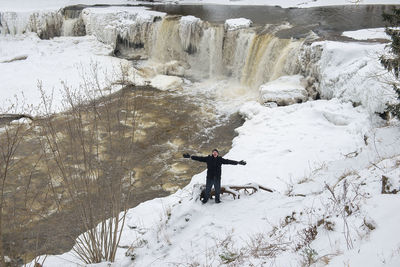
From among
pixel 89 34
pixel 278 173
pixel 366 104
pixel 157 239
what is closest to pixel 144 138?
pixel 278 173

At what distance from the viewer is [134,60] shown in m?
19.1

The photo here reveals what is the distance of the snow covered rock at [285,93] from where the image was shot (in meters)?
12.5

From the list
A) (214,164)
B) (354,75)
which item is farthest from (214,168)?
(354,75)

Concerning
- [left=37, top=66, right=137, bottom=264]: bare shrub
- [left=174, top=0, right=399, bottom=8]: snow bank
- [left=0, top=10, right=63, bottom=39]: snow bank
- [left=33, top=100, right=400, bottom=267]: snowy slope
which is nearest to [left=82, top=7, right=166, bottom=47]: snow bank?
[left=0, top=10, right=63, bottom=39]: snow bank

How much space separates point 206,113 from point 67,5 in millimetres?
15571

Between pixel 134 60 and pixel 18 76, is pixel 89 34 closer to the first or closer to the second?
pixel 134 60

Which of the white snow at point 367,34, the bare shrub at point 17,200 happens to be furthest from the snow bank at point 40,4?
the white snow at point 367,34

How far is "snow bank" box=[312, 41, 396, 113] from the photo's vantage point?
986 cm

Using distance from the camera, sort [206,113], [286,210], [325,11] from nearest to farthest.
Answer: [286,210] < [206,113] < [325,11]

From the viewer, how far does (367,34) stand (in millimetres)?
14125

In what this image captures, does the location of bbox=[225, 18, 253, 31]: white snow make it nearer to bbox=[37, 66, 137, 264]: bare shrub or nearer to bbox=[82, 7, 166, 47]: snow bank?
bbox=[82, 7, 166, 47]: snow bank

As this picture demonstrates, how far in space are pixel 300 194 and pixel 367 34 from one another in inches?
433

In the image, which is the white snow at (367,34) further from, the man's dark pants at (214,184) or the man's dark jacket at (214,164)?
the man's dark pants at (214,184)

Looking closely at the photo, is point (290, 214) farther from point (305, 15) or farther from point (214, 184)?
point (305, 15)
